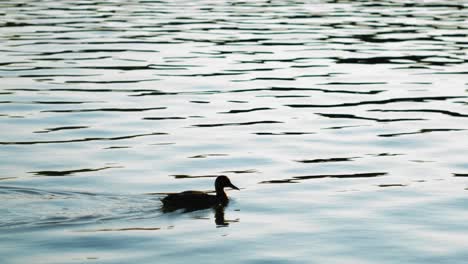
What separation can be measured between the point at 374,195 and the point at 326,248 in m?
2.86

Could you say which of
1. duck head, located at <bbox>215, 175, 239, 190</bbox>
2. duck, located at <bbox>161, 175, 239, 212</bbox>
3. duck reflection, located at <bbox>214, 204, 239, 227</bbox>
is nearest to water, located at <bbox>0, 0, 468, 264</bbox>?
duck reflection, located at <bbox>214, 204, 239, 227</bbox>

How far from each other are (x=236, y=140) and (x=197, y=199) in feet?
16.1

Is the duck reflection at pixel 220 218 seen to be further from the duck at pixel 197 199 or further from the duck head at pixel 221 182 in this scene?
the duck head at pixel 221 182

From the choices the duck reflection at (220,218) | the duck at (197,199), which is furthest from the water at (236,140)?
the duck at (197,199)

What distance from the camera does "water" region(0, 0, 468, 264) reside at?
13.4 meters

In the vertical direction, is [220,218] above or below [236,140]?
below

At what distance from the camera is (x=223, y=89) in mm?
25203

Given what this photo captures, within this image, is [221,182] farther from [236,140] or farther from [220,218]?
[236,140]

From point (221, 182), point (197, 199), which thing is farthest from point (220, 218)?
point (221, 182)

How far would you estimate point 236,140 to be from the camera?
19.7 metres

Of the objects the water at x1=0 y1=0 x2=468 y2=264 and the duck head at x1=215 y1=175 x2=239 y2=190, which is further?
the duck head at x1=215 y1=175 x2=239 y2=190

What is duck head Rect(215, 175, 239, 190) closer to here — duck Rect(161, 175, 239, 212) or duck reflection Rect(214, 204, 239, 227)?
duck Rect(161, 175, 239, 212)

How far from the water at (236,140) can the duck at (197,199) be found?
0.20 m

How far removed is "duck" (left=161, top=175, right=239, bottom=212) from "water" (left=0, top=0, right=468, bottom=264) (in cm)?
20
